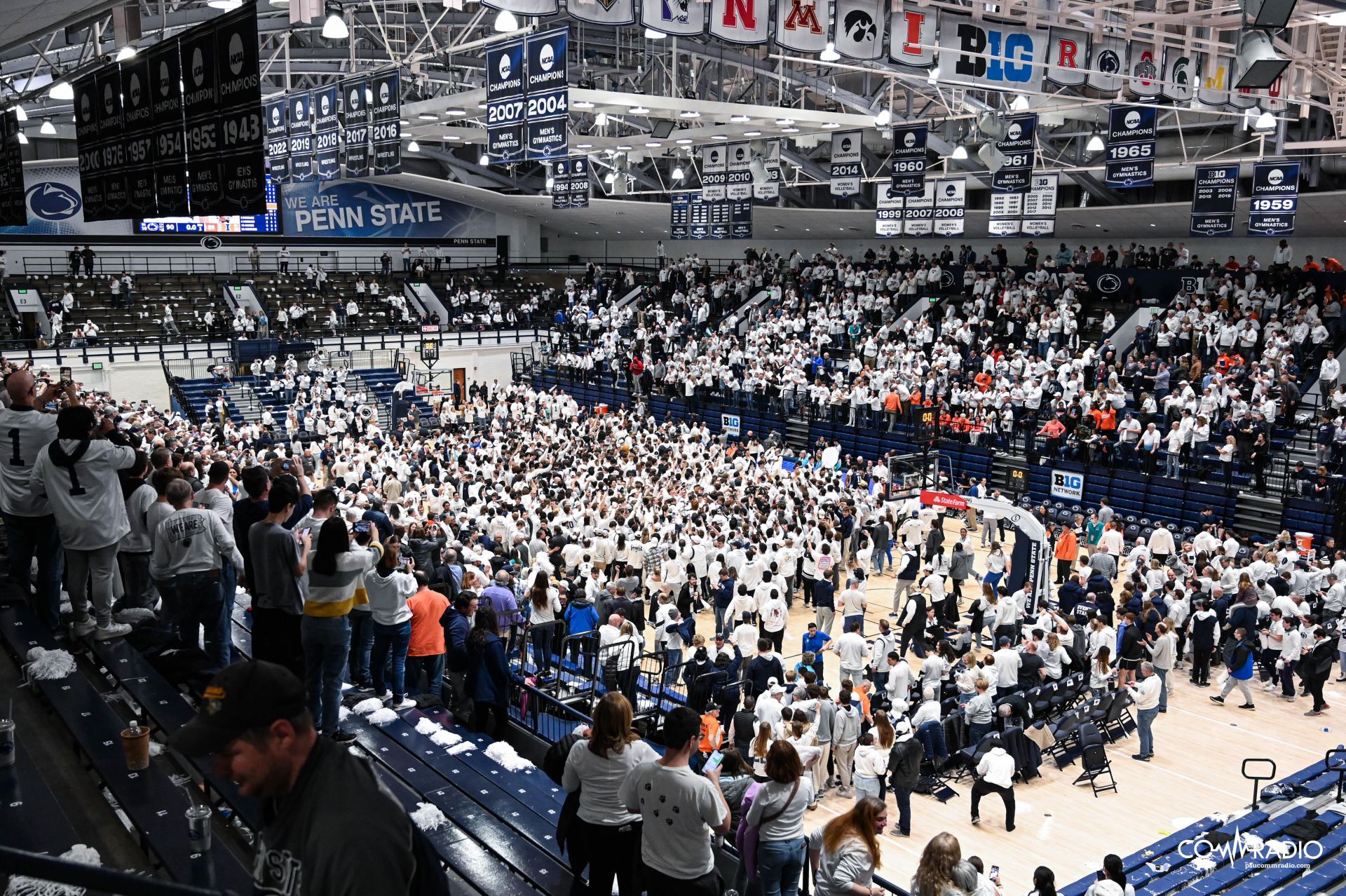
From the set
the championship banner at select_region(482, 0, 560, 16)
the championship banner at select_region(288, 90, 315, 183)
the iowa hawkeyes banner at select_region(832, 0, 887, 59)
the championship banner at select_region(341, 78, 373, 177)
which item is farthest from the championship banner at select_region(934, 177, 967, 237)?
the championship banner at select_region(482, 0, 560, 16)

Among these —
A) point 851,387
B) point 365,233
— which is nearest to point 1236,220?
point 851,387

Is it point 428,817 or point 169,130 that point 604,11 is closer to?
point 169,130

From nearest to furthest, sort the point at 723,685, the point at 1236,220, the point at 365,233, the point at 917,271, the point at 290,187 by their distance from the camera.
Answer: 1. the point at 723,685
2. the point at 1236,220
3. the point at 917,271
4. the point at 290,187
5. the point at 365,233

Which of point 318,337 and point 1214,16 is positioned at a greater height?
point 1214,16

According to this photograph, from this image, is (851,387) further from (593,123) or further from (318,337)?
(318,337)

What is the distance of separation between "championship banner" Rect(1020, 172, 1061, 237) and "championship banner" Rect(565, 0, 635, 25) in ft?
50.5

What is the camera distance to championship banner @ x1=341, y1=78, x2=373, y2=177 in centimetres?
2020

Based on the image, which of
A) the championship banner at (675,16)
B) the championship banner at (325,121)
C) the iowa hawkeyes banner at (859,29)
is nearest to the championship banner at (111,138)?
the championship banner at (675,16)

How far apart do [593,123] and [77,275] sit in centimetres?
2078

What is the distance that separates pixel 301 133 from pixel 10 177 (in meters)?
6.67

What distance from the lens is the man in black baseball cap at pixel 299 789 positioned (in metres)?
2.29

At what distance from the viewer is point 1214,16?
16844 millimetres

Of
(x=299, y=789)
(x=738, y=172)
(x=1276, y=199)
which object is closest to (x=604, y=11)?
(x=299, y=789)

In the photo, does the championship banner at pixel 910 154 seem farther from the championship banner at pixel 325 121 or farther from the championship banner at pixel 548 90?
the championship banner at pixel 325 121
